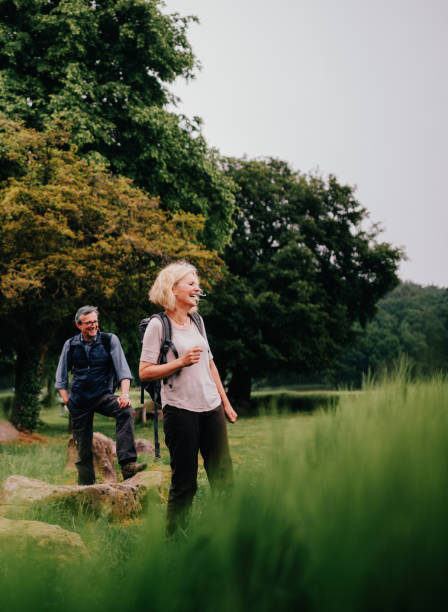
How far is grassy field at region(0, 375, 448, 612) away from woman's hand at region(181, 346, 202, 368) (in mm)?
2276

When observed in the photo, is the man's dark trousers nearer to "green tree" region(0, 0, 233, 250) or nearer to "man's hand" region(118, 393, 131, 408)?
"man's hand" region(118, 393, 131, 408)

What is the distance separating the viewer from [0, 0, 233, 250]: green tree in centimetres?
1902

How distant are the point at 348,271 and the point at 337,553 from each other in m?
34.2

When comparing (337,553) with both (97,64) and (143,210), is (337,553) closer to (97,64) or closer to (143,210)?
(143,210)

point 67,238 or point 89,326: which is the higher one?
point 67,238

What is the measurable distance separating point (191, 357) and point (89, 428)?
385 cm

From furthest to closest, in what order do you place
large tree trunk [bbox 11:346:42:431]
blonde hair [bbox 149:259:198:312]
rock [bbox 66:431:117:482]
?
large tree trunk [bbox 11:346:42:431] → rock [bbox 66:431:117:482] → blonde hair [bbox 149:259:198:312]

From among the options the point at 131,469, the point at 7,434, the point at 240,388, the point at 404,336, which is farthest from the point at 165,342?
the point at 404,336

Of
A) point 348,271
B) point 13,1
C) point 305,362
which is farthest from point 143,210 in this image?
point 348,271

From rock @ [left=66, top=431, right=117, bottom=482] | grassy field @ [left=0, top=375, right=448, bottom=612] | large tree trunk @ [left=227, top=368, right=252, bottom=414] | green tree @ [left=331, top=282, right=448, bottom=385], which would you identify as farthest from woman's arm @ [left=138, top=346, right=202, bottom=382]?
large tree trunk @ [left=227, top=368, right=252, bottom=414]

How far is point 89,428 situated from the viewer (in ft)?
23.6

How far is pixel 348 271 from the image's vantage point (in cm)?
3434

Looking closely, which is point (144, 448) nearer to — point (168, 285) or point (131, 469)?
point (131, 469)

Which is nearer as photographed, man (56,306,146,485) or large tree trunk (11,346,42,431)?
man (56,306,146,485)
